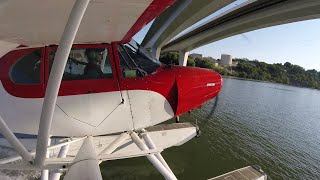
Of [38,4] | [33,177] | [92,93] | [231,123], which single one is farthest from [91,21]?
[231,123]

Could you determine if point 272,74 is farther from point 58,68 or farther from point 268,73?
point 58,68

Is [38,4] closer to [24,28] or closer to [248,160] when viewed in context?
[24,28]

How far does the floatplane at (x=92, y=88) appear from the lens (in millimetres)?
3059

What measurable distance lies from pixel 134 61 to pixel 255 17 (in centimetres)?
1509

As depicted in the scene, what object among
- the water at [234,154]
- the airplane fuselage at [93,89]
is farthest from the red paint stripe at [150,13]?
the water at [234,154]

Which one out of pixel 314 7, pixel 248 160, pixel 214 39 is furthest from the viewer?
pixel 214 39

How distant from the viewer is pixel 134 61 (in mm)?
4469

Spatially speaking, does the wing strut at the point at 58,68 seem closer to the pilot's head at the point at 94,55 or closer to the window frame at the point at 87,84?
the window frame at the point at 87,84

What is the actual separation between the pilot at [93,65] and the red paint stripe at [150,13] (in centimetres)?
58

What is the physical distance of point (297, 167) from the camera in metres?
9.55

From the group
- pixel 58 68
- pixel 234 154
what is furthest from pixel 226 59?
pixel 58 68

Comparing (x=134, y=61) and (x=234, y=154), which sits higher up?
(x=134, y=61)

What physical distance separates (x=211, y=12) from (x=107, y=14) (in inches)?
588

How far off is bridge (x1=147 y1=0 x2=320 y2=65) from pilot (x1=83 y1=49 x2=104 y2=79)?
1249 cm
